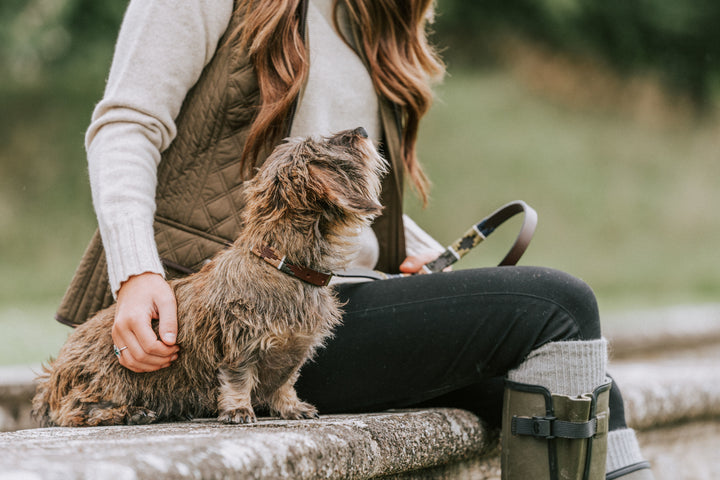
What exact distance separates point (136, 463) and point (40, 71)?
9.43 m

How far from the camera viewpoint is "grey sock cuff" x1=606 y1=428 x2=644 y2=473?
75.6 inches

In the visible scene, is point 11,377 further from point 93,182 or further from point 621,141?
point 621,141

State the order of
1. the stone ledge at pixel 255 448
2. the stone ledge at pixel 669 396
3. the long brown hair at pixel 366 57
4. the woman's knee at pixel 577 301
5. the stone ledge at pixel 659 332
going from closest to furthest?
the stone ledge at pixel 255 448, the woman's knee at pixel 577 301, the long brown hair at pixel 366 57, the stone ledge at pixel 669 396, the stone ledge at pixel 659 332

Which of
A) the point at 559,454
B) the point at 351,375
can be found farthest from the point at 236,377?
the point at 559,454

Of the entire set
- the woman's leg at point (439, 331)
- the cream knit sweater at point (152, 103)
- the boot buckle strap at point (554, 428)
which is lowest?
the boot buckle strap at point (554, 428)

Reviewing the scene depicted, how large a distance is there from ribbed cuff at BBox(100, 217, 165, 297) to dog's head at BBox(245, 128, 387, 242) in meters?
0.26

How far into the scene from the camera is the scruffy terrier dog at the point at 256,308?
1661 mm

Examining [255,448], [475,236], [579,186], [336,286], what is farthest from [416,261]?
[579,186]

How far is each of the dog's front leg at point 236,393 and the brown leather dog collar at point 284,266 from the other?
0.78 feet

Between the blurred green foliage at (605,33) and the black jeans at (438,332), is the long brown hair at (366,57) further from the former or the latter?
the blurred green foliage at (605,33)

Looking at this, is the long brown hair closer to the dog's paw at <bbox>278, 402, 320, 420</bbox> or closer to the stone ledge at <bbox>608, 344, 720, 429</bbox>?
the dog's paw at <bbox>278, 402, 320, 420</bbox>

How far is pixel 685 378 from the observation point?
314 cm

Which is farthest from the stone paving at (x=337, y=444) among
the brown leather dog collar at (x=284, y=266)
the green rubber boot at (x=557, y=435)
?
the brown leather dog collar at (x=284, y=266)

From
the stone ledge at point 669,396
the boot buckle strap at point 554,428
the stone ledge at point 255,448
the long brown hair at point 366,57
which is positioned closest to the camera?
the stone ledge at point 255,448
